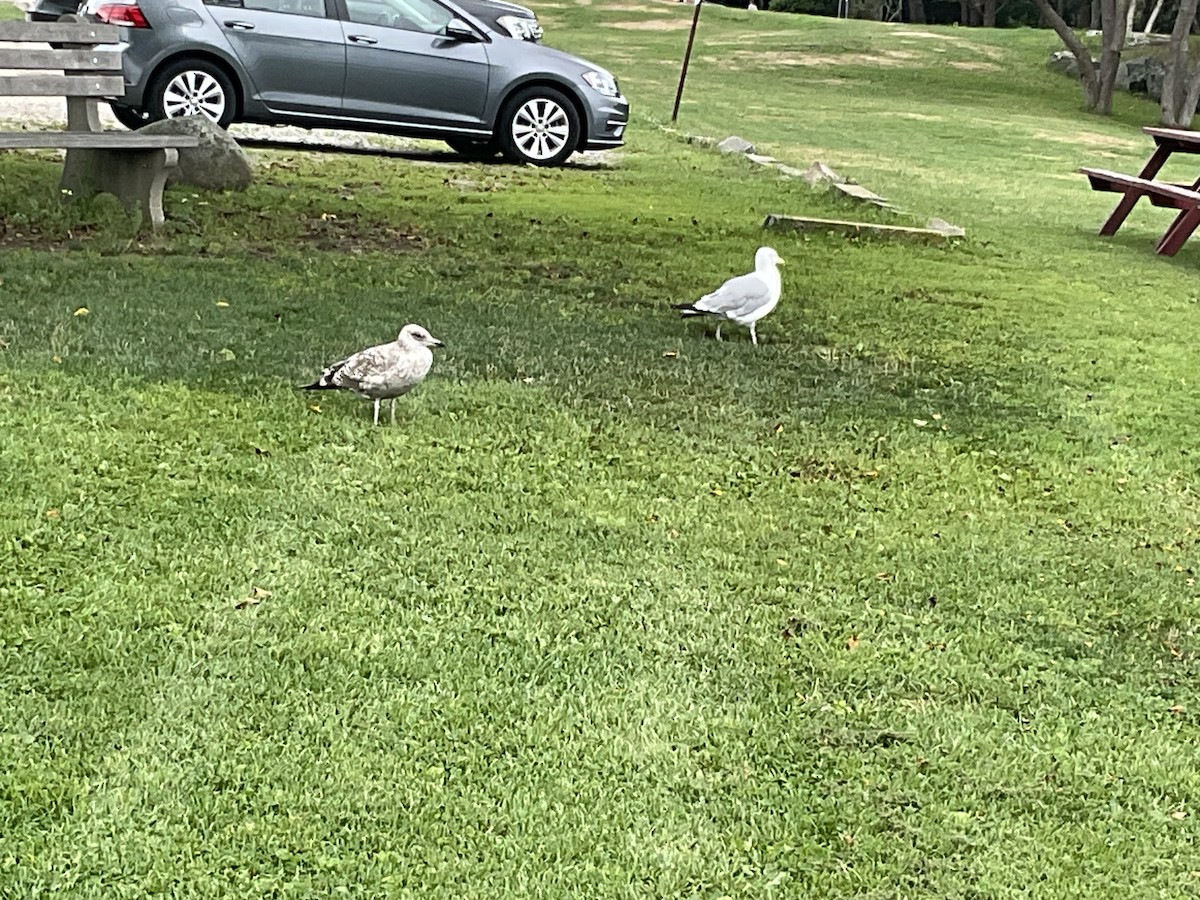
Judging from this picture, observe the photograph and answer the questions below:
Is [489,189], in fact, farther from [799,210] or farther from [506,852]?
[506,852]

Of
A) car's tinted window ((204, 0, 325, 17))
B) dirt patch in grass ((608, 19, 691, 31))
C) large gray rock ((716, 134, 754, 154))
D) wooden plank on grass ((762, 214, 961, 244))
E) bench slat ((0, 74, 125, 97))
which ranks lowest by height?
wooden plank on grass ((762, 214, 961, 244))

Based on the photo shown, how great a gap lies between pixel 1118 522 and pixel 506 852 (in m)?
2.61

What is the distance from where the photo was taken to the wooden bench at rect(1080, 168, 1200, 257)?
9289 mm

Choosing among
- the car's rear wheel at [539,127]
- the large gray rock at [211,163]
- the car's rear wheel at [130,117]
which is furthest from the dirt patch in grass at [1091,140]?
the large gray rock at [211,163]

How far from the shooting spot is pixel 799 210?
1004 centimetres

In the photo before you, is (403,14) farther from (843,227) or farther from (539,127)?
(843,227)

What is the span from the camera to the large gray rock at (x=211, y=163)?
8492mm

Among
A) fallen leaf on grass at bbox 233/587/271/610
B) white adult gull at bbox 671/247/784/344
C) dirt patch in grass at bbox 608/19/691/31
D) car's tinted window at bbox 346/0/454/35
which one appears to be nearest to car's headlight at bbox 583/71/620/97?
car's tinted window at bbox 346/0/454/35

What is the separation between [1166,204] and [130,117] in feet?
26.4

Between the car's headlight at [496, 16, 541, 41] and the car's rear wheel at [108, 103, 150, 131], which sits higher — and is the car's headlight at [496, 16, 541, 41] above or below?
above

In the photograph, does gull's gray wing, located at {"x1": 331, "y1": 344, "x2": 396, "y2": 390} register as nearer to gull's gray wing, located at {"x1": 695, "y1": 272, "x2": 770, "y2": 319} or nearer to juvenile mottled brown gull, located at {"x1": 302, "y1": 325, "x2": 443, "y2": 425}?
juvenile mottled brown gull, located at {"x1": 302, "y1": 325, "x2": 443, "y2": 425}

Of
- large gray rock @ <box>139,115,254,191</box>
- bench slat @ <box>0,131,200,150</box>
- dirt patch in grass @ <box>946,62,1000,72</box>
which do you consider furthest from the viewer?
dirt patch in grass @ <box>946,62,1000,72</box>

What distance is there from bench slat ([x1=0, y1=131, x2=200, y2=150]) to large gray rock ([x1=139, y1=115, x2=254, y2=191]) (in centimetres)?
143

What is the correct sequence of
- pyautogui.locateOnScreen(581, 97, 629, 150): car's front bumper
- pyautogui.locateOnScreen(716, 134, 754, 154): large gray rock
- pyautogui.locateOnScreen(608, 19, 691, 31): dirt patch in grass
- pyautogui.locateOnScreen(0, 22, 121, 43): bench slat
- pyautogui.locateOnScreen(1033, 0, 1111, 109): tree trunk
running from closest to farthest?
pyautogui.locateOnScreen(0, 22, 121, 43): bench slat
pyautogui.locateOnScreen(581, 97, 629, 150): car's front bumper
pyautogui.locateOnScreen(716, 134, 754, 154): large gray rock
pyautogui.locateOnScreen(1033, 0, 1111, 109): tree trunk
pyautogui.locateOnScreen(608, 19, 691, 31): dirt patch in grass
